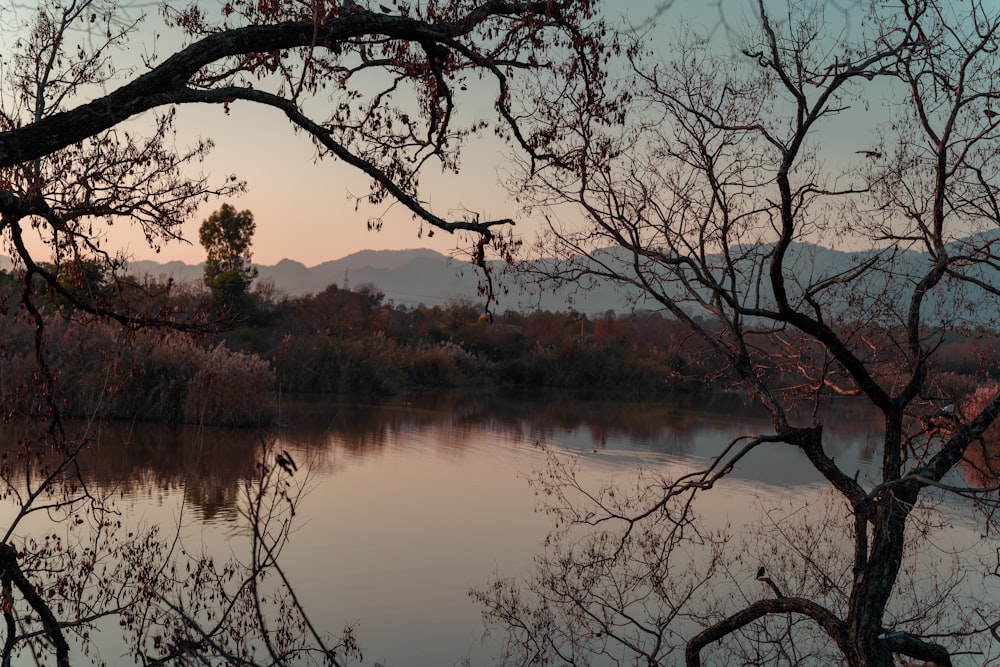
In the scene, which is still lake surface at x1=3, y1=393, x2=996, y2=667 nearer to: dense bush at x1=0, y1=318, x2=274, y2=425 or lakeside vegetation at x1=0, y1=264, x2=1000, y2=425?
dense bush at x1=0, y1=318, x2=274, y2=425

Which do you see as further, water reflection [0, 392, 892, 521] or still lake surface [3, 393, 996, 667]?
water reflection [0, 392, 892, 521]

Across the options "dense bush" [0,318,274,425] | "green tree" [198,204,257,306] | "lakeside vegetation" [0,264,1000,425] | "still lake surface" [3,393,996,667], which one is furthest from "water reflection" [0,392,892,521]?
"green tree" [198,204,257,306]

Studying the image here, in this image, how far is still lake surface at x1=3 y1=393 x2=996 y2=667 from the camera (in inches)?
304

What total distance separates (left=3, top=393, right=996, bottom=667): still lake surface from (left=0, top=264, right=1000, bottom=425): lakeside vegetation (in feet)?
2.64

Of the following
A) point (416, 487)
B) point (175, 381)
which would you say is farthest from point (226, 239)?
point (416, 487)

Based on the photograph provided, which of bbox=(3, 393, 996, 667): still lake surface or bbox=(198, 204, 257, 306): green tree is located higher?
bbox=(198, 204, 257, 306): green tree

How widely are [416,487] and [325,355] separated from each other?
34.9ft

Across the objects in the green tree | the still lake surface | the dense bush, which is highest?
the green tree

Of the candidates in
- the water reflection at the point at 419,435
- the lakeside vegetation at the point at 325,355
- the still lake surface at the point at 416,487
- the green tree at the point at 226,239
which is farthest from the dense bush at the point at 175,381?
the green tree at the point at 226,239

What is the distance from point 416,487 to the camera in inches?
476

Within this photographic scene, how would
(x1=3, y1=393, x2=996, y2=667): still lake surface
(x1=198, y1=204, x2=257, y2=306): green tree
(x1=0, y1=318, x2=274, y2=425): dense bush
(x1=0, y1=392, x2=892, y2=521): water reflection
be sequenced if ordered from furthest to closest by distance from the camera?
(x1=198, y1=204, x2=257, y2=306): green tree
(x1=0, y1=318, x2=274, y2=425): dense bush
(x1=0, y1=392, x2=892, y2=521): water reflection
(x1=3, y1=393, x2=996, y2=667): still lake surface

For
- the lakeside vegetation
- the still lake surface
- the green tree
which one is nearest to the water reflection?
the still lake surface

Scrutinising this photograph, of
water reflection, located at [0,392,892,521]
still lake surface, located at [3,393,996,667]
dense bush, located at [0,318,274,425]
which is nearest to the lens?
still lake surface, located at [3,393,996,667]

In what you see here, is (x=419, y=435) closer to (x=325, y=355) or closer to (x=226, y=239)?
(x=325, y=355)
